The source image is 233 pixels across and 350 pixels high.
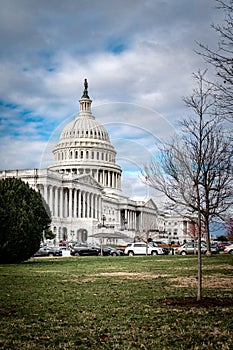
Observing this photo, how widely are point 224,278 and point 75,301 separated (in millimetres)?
9728

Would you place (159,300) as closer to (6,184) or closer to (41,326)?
(41,326)

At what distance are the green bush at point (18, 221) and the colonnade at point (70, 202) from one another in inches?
2951

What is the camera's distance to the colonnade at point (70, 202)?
4514 inches

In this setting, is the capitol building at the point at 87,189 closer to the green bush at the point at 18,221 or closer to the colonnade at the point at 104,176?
the colonnade at the point at 104,176

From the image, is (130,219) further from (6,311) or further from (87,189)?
(6,311)

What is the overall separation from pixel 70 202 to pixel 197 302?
109m

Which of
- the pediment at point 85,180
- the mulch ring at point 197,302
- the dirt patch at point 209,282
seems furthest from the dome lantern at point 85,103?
the mulch ring at point 197,302

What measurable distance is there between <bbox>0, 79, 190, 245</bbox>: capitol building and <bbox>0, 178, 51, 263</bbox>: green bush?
70.5 metres

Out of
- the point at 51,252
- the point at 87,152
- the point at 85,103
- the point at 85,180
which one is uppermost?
the point at 85,103

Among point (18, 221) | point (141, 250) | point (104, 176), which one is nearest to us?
point (18, 221)

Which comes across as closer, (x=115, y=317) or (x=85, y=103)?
(x=115, y=317)

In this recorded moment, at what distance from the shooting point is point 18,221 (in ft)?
112

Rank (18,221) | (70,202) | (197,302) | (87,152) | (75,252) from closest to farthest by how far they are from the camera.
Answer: (197,302), (18,221), (75,252), (70,202), (87,152)

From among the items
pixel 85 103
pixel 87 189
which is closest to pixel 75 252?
pixel 87 189
